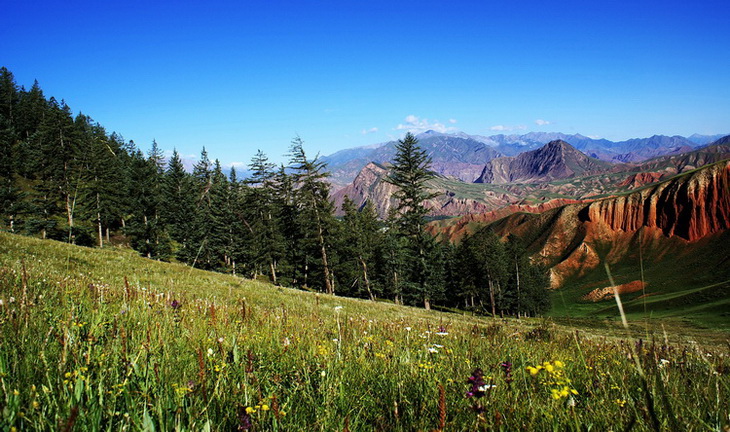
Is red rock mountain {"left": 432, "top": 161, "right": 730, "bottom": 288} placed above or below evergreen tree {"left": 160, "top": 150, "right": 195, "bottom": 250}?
below

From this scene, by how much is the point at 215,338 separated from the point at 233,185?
183ft

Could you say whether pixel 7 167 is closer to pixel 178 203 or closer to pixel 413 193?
pixel 178 203

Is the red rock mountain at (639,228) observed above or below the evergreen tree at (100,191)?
below

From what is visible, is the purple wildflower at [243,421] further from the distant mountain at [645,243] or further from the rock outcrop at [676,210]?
the rock outcrop at [676,210]

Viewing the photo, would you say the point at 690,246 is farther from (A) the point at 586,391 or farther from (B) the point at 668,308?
(A) the point at 586,391

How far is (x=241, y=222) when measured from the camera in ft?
167

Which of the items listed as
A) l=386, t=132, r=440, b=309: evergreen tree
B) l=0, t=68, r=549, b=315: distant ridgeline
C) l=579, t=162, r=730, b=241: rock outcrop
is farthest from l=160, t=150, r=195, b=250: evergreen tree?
l=579, t=162, r=730, b=241: rock outcrop

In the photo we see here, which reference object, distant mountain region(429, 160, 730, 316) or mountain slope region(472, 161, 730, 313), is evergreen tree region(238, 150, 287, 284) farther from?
mountain slope region(472, 161, 730, 313)

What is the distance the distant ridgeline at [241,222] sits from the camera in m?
36.7

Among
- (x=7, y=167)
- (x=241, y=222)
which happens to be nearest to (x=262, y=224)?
(x=241, y=222)

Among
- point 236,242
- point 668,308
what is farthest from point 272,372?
point 668,308

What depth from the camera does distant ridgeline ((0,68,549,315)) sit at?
36719mm

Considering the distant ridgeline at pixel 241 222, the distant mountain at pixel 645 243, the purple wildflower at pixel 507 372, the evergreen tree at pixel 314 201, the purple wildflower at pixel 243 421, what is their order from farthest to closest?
the distant mountain at pixel 645 243, the distant ridgeline at pixel 241 222, the evergreen tree at pixel 314 201, the purple wildflower at pixel 507 372, the purple wildflower at pixel 243 421

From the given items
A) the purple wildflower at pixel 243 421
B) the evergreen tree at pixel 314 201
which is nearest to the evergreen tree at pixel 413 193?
the evergreen tree at pixel 314 201
